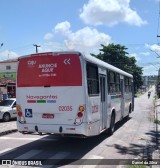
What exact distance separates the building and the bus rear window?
105 feet

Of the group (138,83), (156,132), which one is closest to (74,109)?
(156,132)

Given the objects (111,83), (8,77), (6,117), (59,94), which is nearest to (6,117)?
(6,117)

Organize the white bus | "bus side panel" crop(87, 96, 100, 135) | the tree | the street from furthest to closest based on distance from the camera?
the tree < "bus side panel" crop(87, 96, 100, 135) < the white bus < the street

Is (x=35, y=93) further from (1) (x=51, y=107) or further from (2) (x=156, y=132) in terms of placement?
(2) (x=156, y=132)

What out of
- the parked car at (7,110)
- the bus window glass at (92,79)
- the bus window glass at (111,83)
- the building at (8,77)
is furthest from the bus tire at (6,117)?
the building at (8,77)

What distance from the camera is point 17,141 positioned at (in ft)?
41.4

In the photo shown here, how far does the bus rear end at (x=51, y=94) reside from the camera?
33.1 feet

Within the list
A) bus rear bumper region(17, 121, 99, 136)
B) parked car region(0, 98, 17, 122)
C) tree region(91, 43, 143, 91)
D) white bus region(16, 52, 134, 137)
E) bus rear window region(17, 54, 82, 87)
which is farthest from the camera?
tree region(91, 43, 143, 91)

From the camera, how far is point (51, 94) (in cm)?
1042

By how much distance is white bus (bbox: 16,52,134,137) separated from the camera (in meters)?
10.1

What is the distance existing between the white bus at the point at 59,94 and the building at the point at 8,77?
105ft

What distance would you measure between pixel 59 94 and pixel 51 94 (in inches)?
10.8

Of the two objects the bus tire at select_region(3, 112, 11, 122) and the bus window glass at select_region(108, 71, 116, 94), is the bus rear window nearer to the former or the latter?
the bus window glass at select_region(108, 71, 116, 94)

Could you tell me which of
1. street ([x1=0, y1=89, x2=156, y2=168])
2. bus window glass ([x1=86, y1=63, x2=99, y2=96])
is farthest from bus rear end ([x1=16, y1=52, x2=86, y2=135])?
street ([x1=0, y1=89, x2=156, y2=168])
